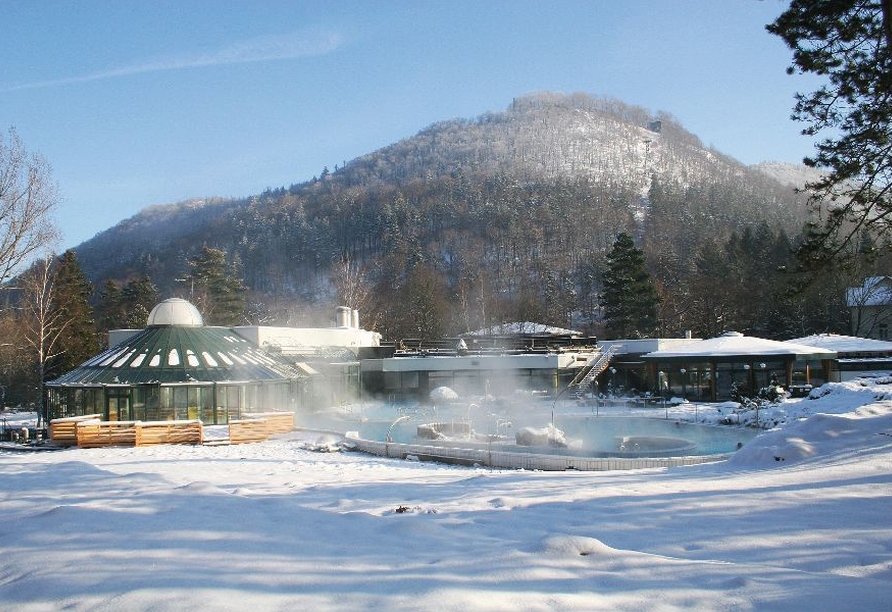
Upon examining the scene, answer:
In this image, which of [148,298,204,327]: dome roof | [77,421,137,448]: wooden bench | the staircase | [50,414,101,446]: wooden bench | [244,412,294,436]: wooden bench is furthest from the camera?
the staircase

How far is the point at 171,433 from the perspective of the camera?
17094 millimetres

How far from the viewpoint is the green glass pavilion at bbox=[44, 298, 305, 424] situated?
19.6 meters

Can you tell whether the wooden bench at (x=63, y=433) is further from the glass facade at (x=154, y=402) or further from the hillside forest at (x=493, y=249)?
the hillside forest at (x=493, y=249)

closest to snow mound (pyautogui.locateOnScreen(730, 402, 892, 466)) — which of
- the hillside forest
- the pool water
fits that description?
the hillside forest

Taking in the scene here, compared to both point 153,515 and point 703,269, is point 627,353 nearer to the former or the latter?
point 703,269

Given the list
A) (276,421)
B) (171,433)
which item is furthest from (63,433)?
(276,421)

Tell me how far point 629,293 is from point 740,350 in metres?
12.5

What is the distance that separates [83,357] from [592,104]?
614 ft

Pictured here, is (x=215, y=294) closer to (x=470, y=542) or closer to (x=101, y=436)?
(x=101, y=436)

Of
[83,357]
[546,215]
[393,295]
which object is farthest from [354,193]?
[83,357]

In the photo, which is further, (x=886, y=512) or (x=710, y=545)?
(x=886, y=512)

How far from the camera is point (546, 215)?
8438cm

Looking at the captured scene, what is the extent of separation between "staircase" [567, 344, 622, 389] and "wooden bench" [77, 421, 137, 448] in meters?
18.9

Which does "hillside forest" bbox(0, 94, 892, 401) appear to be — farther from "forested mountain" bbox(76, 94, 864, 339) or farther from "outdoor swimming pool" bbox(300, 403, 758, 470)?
"outdoor swimming pool" bbox(300, 403, 758, 470)
